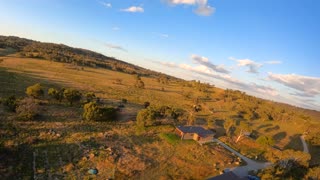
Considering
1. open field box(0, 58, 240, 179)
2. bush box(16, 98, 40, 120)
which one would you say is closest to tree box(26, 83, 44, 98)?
open field box(0, 58, 240, 179)

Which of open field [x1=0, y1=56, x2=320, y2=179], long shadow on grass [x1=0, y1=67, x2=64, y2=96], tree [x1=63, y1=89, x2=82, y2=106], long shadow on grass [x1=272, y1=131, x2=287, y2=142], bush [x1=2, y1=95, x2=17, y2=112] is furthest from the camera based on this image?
long shadow on grass [x1=272, y1=131, x2=287, y2=142]

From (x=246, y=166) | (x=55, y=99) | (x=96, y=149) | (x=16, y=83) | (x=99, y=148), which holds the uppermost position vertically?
(x=16, y=83)

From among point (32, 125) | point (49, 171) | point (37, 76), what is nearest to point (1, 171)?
point (49, 171)

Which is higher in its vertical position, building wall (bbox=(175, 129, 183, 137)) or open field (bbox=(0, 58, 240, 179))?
building wall (bbox=(175, 129, 183, 137))

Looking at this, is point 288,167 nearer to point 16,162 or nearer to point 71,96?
point 16,162

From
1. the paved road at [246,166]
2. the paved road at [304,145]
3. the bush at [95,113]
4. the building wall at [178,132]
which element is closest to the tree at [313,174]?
the paved road at [246,166]

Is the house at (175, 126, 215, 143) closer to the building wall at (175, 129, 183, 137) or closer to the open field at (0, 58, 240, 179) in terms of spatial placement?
the building wall at (175, 129, 183, 137)

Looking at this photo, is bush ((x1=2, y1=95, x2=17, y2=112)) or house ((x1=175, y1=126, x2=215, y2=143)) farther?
house ((x1=175, y1=126, x2=215, y2=143))

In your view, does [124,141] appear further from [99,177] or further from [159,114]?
[159,114]

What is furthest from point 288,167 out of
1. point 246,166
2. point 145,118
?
point 145,118
